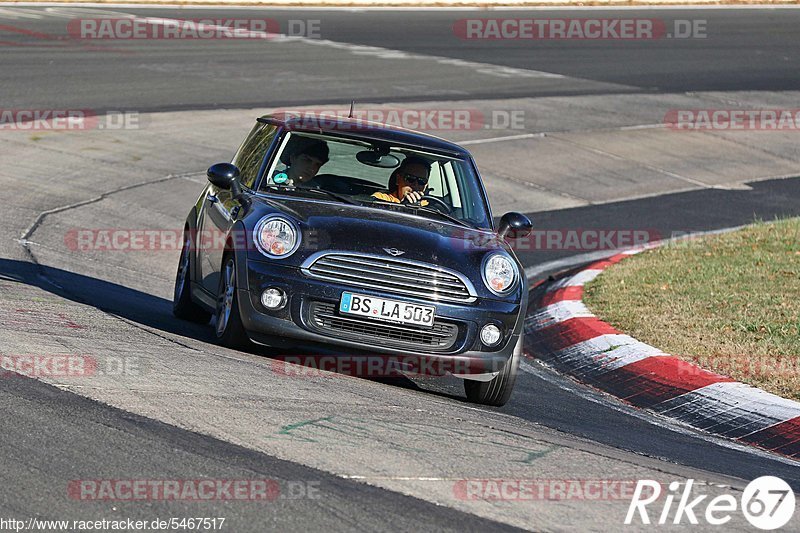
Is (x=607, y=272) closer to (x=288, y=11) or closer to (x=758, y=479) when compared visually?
(x=758, y=479)

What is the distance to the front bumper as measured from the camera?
7.21 metres

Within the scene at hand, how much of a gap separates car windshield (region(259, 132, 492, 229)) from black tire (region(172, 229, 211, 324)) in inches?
46.4

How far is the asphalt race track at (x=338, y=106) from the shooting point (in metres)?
5.06

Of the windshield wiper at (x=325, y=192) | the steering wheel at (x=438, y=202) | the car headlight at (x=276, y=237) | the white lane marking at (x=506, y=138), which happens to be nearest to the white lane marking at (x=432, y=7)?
the white lane marking at (x=506, y=138)

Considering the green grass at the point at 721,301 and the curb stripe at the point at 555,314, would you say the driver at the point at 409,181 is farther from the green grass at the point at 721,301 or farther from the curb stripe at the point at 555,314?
the curb stripe at the point at 555,314

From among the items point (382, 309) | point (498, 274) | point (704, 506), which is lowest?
point (704, 506)

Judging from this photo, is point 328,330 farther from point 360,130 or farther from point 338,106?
point 338,106

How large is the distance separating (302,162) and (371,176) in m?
0.52

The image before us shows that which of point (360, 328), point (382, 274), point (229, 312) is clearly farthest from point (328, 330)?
point (229, 312)

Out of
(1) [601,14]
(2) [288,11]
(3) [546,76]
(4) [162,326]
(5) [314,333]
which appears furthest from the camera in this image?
(1) [601,14]

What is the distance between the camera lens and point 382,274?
23.7ft

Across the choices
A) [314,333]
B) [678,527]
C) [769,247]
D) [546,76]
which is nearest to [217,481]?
[678,527]

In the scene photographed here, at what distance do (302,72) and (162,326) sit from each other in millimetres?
14985

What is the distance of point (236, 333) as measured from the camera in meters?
7.61
